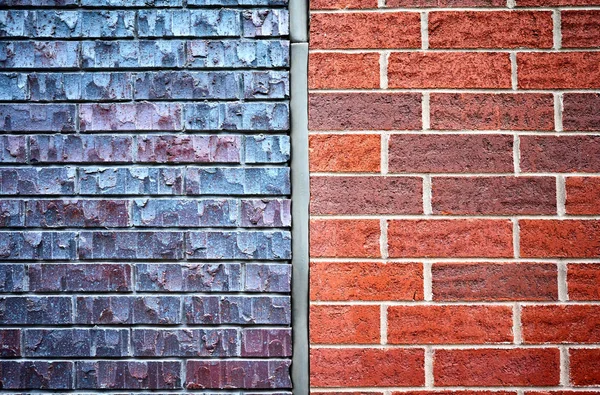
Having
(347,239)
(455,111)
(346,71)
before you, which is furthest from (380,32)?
(347,239)

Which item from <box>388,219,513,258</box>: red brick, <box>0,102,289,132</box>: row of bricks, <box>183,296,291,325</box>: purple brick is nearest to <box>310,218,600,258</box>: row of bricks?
<box>388,219,513,258</box>: red brick

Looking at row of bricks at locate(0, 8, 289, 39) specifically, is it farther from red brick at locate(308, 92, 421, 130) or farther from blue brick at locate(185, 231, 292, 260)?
blue brick at locate(185, 231, 292, 260)

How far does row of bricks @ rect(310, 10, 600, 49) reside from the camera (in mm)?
1174

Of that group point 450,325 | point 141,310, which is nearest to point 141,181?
point 141,310

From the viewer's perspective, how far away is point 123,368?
47.4 inches

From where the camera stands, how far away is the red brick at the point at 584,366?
3.80ft

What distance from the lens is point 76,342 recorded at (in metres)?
1.21

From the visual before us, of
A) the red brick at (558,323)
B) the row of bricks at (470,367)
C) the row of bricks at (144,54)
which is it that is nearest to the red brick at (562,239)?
the red brick at (558,323)

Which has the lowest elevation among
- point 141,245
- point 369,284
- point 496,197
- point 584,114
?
point 369,284

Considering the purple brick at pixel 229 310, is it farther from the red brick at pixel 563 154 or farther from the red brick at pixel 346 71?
the red brick at pixel 563 154

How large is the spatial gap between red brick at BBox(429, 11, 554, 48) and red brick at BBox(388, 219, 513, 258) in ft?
1.53

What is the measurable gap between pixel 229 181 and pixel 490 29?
797mm

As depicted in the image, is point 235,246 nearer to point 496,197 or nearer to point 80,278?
point 80,278

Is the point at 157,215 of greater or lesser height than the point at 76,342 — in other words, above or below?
above
